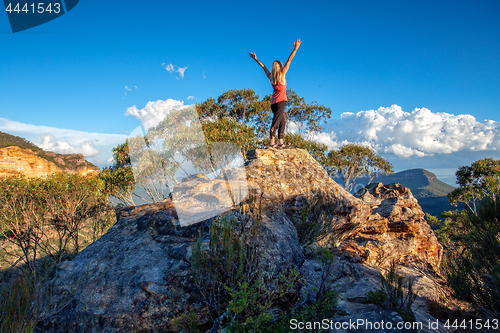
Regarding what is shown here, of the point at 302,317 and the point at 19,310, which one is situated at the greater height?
the point at 19,310

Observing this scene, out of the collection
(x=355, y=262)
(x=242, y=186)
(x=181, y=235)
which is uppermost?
(x=242, y=186)

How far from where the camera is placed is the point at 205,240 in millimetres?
4789

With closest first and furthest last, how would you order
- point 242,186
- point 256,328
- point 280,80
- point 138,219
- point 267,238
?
point 256,328 < point 267,238 < point 138,219 < point 242,186 < point 280,80

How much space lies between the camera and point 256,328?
3.06 metres

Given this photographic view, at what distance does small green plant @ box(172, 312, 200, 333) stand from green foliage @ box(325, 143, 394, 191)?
87.5ft

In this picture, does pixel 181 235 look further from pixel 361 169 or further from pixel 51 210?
pixel 361 169

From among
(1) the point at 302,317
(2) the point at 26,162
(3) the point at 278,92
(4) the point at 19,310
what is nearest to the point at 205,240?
(1) the point at 302,317

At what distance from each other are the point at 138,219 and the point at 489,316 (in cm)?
676

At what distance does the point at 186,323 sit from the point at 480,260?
206 inches

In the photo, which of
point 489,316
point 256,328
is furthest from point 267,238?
point 489,316

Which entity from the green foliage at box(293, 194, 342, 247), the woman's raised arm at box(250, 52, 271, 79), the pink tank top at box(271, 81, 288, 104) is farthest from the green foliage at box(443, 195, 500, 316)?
the woman's raised arm at box(250, 52, 271, 79)

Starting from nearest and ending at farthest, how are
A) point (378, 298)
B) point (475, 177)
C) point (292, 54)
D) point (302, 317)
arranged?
point (302, 317) < point (378, 298) < point (292, 54) < point (475, 177)

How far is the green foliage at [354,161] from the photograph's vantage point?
2855 cm

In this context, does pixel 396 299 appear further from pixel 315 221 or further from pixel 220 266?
pixel 315 221
